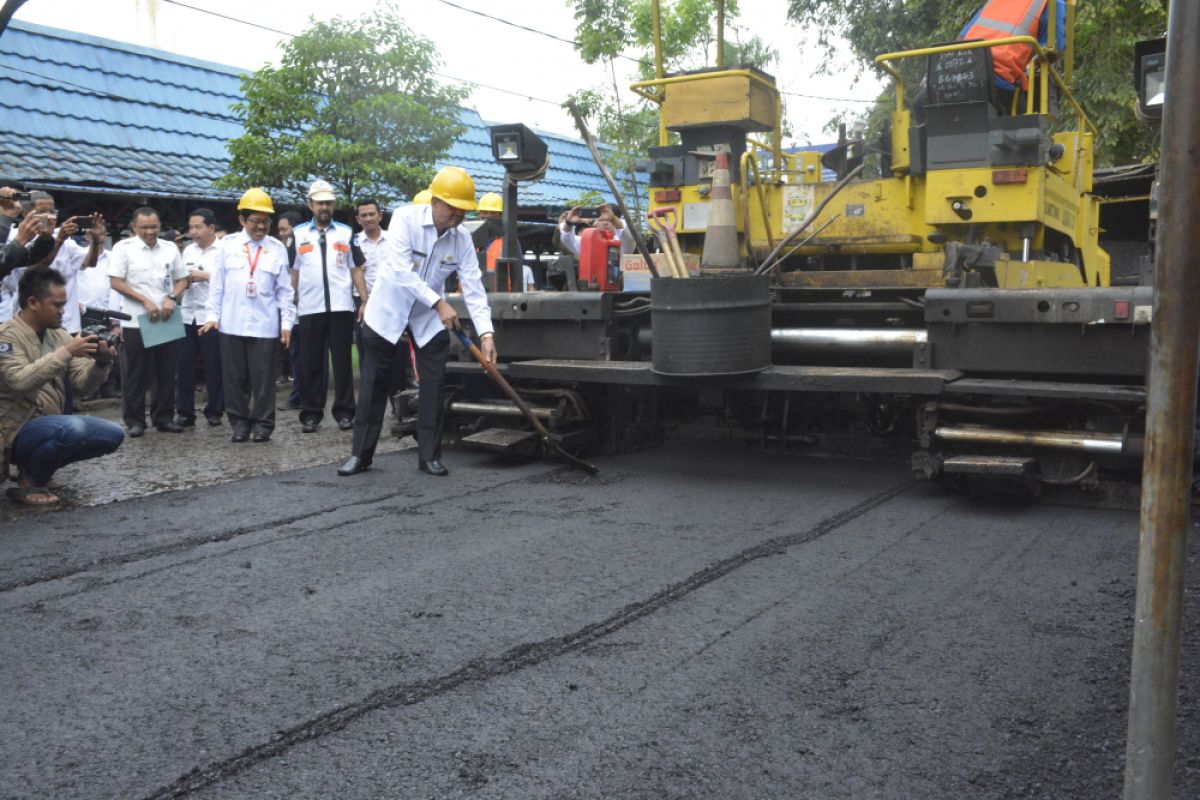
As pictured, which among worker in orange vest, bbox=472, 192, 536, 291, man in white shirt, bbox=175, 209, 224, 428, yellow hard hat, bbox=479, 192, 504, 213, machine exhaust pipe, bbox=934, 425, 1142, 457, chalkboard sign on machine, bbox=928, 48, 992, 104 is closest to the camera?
machine exhaust pipe, bbox=934, 425, 1142, 457

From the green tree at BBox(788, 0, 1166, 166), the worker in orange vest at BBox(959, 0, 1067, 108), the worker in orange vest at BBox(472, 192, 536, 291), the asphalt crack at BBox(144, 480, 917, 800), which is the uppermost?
the green tree at BBox(788, 0, 1166, 166)

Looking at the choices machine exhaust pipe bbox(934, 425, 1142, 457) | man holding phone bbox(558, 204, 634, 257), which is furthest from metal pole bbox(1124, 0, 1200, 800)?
man holding phone bbox(558, 204, 634, 257)

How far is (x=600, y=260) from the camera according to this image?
8.84m

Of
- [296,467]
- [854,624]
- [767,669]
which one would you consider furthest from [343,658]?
[296,467]

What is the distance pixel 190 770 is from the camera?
2.65 meters

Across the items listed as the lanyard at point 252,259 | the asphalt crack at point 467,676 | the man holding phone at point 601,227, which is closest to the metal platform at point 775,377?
the asphalt crack at point 467,676

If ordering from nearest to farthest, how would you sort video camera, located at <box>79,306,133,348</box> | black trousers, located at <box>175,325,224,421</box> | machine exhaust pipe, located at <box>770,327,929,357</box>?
machine exhaust pipe, located at <box>770,327,929,357</box> < video camera, located at <box>79,306,133,348</box> < black trousers, located at <box>175,325,224,421</box>

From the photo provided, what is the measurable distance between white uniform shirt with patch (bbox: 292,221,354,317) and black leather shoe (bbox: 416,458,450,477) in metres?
2.63

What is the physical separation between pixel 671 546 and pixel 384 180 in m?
8.95

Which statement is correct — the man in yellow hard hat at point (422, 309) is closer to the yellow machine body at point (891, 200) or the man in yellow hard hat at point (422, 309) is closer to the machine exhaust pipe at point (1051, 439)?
the yellow machine body at point (891, 200)

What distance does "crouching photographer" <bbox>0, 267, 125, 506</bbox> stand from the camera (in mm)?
5832

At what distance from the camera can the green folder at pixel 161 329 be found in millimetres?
8781

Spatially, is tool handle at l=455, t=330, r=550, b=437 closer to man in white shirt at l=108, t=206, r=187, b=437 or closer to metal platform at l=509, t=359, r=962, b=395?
metal platform at l=509, t=359, r=962, b=395

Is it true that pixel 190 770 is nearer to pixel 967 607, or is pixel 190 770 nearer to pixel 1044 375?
pixel 967 607
